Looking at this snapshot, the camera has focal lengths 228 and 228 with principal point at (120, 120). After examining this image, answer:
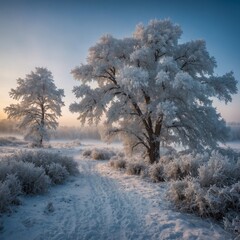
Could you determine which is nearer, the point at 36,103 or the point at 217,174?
the point at 217,174

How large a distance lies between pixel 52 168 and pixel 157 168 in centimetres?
435

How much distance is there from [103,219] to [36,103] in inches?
1004

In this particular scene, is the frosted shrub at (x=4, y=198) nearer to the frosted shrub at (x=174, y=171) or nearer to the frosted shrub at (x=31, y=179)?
the frosted shrub at (x=31, y=179)

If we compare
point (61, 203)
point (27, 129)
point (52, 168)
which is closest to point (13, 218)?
point (61, 203)

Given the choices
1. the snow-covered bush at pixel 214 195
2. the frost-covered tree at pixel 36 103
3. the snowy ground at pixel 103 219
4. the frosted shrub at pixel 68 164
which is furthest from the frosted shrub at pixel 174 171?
the frost-covered tree at pixel 36 103

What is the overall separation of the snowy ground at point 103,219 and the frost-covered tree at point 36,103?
2146 cm

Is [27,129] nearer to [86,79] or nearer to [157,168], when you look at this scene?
[86,79]

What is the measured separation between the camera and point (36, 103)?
93.6 feet

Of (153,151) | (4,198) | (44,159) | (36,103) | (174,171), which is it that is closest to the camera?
(4,198)

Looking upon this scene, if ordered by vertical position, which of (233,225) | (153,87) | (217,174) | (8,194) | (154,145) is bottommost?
(233,225)

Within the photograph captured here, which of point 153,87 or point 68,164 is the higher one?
point 153,87

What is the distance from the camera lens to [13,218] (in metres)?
5.18

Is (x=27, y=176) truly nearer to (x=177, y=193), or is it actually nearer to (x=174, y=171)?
(x=177, y=193)

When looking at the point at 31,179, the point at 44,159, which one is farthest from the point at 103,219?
the point at 44,159
